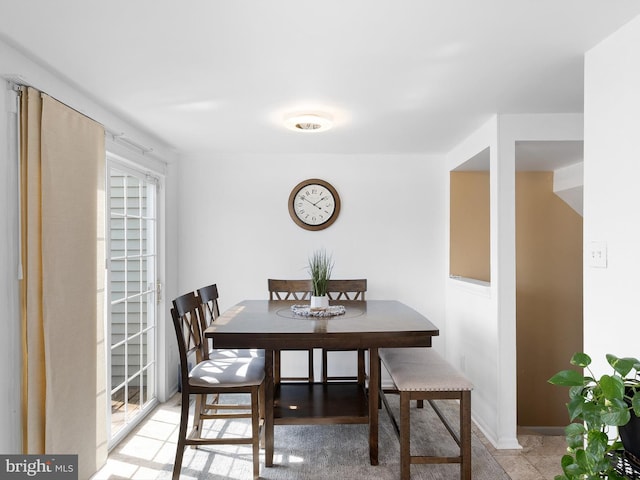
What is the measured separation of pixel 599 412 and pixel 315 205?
3280 mm

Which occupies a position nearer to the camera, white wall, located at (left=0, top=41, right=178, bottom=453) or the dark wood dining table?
white wall, located at (left=0, top=41, right=178, bottom=453)

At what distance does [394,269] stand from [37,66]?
3.31 metres

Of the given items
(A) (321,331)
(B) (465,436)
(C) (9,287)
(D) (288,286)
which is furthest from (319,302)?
(C) (9,287)

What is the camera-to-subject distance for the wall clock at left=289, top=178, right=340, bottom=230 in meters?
4.36

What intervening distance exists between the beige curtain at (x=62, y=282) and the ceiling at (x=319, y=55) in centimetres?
35

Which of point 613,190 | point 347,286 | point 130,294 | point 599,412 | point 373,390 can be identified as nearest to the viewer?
point 599,412

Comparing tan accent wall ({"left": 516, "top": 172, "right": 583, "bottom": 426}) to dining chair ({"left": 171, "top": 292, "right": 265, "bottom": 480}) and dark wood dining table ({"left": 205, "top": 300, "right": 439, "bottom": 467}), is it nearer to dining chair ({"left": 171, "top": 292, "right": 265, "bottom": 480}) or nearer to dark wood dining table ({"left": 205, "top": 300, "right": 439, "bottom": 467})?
dark wood dining table ({"left": 205, "top": 300, "right": 439, "bottom": 467})

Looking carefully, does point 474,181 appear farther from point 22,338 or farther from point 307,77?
point 22,338

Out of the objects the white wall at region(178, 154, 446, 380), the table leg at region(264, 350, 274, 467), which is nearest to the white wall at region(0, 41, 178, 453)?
the table leg at region(264, 350, 274, 467)

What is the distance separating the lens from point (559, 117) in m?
3.11

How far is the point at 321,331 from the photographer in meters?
2.51

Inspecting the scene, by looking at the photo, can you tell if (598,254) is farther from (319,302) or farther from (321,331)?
(319,302)

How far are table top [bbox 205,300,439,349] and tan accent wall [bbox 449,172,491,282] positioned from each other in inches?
60.1

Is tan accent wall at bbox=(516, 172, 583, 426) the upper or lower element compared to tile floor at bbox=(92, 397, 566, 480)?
upper
